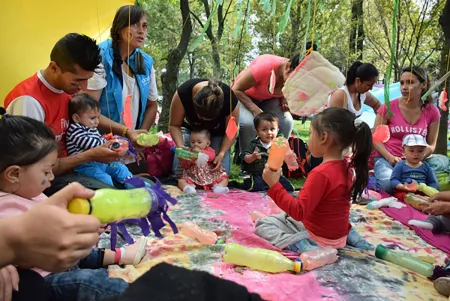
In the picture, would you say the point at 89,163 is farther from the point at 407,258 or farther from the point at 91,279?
the point at 407,258

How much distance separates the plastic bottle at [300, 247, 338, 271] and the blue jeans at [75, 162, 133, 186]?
129 cm

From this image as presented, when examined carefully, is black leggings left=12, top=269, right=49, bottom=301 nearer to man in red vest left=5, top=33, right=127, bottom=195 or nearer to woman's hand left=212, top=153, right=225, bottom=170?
man in red vest left=5, top=33, right=127, bottom=195

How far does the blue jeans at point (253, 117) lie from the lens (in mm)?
3811

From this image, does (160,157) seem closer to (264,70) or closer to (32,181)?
(264,70)

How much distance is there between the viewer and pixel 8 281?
2.99 ft

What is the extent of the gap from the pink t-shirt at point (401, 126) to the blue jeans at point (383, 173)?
17 centimetres

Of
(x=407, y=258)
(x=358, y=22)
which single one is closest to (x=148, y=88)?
(x=407, y=258)

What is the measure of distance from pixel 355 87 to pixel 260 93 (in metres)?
0.92

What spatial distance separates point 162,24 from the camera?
49.3ft

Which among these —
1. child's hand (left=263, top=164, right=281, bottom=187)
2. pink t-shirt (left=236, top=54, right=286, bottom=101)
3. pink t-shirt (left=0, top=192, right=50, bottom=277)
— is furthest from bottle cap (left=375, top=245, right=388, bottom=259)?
pink t-shirt (left=236, top=54, right=286, bottom=101)

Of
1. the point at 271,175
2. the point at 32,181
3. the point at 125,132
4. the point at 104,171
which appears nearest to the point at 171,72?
the point at 125,132

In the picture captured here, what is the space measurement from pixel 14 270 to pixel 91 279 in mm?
388

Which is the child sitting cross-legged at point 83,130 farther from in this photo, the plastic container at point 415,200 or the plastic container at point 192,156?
the plastic container at point 415,200

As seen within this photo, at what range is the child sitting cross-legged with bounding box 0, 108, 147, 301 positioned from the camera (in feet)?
4.12
